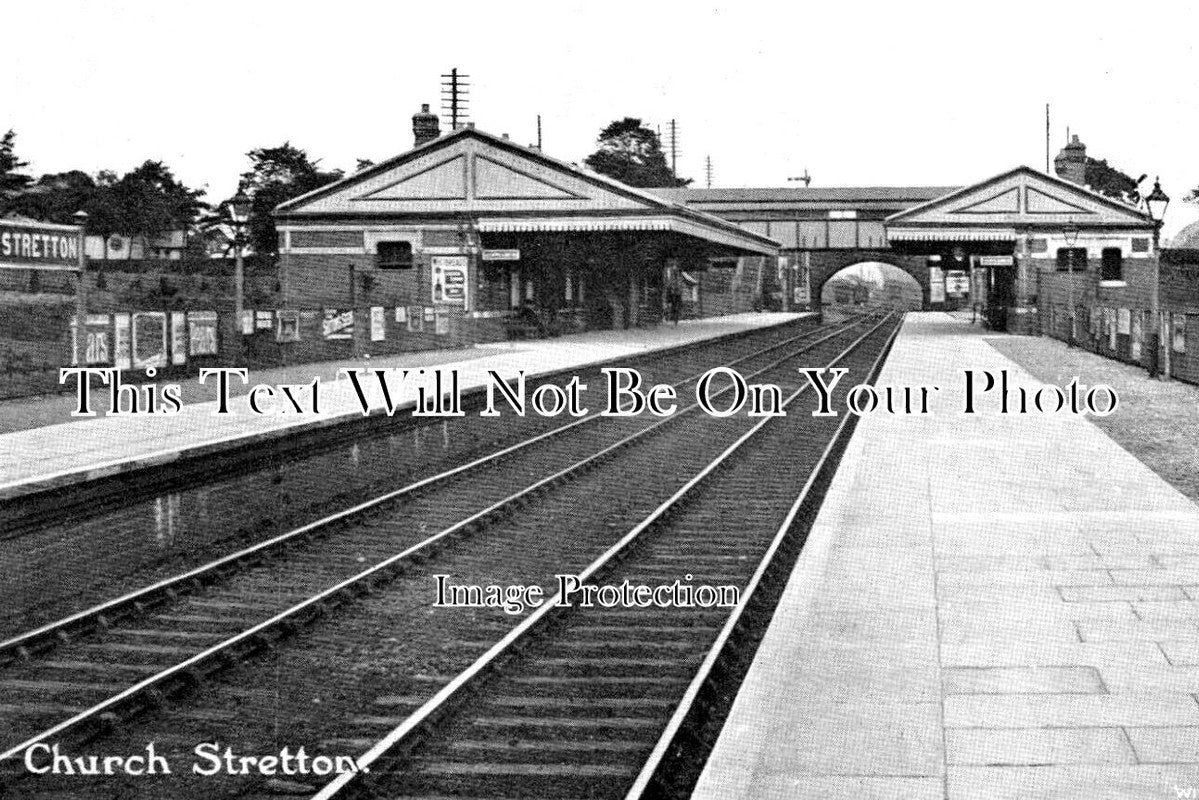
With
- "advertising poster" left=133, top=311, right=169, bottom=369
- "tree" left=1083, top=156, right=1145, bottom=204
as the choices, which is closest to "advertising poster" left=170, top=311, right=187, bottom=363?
"advertising poster" left=133, top=311, right=169, bottom=369

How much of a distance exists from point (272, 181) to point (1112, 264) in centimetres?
3248

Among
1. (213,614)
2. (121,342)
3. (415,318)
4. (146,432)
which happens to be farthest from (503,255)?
(213,614)

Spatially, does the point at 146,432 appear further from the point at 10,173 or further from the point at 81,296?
the point at 10,173

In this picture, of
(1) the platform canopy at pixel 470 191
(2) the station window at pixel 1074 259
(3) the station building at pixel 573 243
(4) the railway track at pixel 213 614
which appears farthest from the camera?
(2) the station window at pixel 1074 259

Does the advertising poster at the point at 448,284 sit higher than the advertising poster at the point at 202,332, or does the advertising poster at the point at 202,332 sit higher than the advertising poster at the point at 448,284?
the advertising poster at the point at 448,284

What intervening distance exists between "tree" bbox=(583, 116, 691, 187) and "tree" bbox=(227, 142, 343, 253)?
2686 inches

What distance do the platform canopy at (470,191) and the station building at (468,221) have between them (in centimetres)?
3

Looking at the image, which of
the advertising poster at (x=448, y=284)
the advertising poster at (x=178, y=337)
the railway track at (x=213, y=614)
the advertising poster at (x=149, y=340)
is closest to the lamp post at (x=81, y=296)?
the advertising poster at (x=149, y=340)

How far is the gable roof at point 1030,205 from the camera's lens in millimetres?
58469

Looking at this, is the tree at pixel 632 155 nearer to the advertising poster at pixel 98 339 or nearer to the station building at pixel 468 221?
the station building at pixel 468 221

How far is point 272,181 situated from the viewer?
50.9m

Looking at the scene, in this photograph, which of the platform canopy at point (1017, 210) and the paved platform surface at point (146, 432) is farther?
the platform canopy at point (1017, 210)

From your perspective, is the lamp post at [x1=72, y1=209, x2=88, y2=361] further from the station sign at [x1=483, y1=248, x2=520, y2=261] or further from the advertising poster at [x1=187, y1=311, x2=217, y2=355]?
the station sign at [x1=483, y1=248, x2=520, y2=261]

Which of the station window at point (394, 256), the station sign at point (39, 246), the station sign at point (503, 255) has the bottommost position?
the station sign at point (39, 246)
